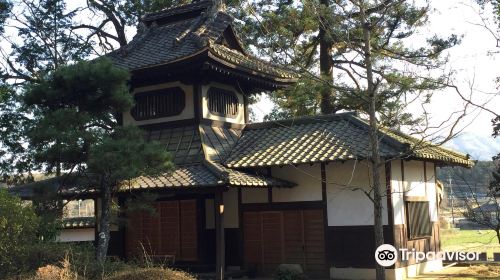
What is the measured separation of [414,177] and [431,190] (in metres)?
1.55

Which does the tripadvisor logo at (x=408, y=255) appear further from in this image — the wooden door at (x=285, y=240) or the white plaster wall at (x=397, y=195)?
the wooden door at (x=285, y=240)

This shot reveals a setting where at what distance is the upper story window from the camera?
610 inches

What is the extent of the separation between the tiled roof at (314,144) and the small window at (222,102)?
80 cm

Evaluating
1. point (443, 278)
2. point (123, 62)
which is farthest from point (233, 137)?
point (443, 278)

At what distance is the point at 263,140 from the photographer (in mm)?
15430

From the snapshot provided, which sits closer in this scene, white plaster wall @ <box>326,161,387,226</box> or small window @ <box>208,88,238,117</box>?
white plaster wall @ <box>326,161,387,226</box>

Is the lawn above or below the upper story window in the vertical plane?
below

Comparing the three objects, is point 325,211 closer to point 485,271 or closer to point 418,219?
point 418,219

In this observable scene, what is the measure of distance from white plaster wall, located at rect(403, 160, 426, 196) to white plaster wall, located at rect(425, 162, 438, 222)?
40cm

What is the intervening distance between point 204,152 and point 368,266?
506cm

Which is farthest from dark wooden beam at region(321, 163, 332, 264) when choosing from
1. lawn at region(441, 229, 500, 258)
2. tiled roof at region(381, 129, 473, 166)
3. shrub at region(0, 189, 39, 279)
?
shrub at region(0, 189, 39, 279)

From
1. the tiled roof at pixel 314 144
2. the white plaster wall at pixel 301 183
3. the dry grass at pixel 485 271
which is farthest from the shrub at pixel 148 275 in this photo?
the dry grass at pixel 485 271

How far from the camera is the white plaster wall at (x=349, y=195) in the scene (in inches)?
522

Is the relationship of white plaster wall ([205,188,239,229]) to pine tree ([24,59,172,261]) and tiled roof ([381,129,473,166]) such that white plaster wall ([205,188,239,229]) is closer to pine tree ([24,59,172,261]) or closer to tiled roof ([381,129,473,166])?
pine tree ([24,59,172,261])
